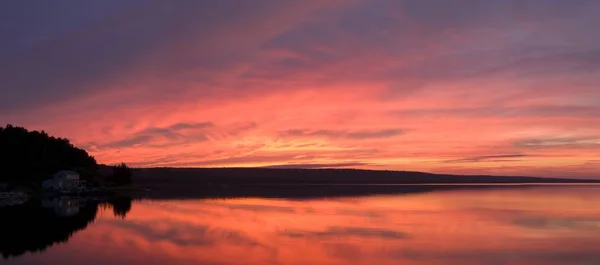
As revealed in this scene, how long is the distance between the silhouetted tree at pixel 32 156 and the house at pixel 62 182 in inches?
85.8

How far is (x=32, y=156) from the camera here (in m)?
80.5

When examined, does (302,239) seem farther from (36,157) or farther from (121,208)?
(36,157)

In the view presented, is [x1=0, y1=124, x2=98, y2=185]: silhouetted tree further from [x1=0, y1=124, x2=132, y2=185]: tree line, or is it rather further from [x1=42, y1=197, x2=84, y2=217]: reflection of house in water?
[x1=42, y1=197, x2=84, y2=217]: reflection of house in water

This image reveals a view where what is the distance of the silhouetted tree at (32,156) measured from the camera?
3019 inches

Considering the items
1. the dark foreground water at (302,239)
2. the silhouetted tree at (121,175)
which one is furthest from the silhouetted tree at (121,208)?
the silhouetted tree at (121,175)

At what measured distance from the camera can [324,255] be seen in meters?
21.5

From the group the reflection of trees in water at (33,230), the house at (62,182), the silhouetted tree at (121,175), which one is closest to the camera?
the reflection of trees in water at (33,230)

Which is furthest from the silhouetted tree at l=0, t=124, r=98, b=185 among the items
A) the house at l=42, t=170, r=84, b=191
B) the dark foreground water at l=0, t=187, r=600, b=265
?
the dark foreground water at l=0, t=187, r=600, b=265

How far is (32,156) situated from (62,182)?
7.98 meters

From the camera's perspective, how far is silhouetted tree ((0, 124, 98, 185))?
252ft

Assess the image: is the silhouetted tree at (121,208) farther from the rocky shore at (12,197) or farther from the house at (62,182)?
the house at (62,182)

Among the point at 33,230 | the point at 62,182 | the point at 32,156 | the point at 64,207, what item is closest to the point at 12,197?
the point at 62,182

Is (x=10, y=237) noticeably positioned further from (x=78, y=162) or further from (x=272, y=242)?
(x=78, y=162)

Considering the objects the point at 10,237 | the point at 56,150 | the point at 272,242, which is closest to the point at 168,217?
the point at 10,237
